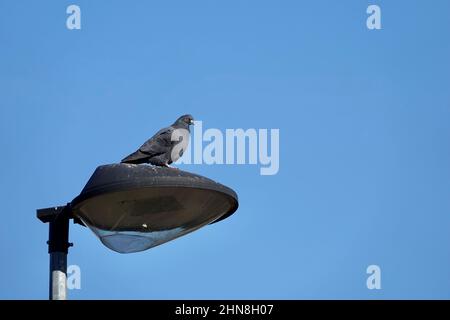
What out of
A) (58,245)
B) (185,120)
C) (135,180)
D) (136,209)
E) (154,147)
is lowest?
(58,245)

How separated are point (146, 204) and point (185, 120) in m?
3.43

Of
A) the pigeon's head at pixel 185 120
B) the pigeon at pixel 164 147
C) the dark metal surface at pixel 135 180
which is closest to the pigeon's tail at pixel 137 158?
the pigeon at pixel 164 147

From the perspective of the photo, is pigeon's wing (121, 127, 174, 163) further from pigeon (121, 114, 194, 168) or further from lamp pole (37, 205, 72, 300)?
lamp pole (37, 205, 72, 300)

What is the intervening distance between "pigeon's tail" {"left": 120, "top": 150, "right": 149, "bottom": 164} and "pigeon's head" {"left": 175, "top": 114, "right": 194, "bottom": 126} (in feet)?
6.98

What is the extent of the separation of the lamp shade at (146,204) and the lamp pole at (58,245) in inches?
5.3

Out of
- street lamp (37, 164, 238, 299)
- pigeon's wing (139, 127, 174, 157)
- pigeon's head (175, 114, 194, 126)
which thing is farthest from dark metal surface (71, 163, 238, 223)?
pigeon's head (175, 114, 194, 126)

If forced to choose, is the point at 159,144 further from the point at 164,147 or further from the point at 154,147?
the point at 154,147

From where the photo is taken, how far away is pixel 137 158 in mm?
4586

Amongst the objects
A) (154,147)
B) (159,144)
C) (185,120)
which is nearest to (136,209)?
(154,147)

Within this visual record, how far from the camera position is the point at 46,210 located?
3891 mm

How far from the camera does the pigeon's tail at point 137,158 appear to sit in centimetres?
447
